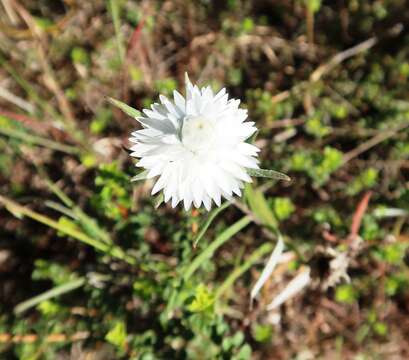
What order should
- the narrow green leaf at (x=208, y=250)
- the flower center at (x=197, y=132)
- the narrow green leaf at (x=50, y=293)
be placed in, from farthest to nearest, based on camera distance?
the narrow green leaf at (x=50, y=293) < the narrow green leaf at (x=208, y=250) < the flower center at (x=197, y=132)

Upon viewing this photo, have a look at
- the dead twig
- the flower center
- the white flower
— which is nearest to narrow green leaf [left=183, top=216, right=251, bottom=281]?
the white flower

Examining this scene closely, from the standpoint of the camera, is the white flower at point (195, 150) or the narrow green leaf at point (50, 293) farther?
the narrow green leaf at point (50, 293)

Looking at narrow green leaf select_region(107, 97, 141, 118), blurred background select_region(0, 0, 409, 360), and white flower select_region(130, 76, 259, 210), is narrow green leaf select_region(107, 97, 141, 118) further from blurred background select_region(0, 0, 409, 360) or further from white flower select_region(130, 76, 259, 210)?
blurred background select_region(0, 0, 409, 360)

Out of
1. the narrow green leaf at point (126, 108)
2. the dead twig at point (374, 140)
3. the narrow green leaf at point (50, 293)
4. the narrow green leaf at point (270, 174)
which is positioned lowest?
the narrow green leaf at point (270, 174)

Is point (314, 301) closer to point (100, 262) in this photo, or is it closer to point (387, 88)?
point (100, 262)

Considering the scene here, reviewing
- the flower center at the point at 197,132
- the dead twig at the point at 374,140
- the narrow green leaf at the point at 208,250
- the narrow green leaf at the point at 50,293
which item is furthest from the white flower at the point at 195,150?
the dead twig at the point at 374,140

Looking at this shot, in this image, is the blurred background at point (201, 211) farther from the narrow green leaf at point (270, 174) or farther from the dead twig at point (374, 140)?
the narrow green leaf at point (270, 174)

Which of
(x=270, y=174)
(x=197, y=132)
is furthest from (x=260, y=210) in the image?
(x=197, y=132)
